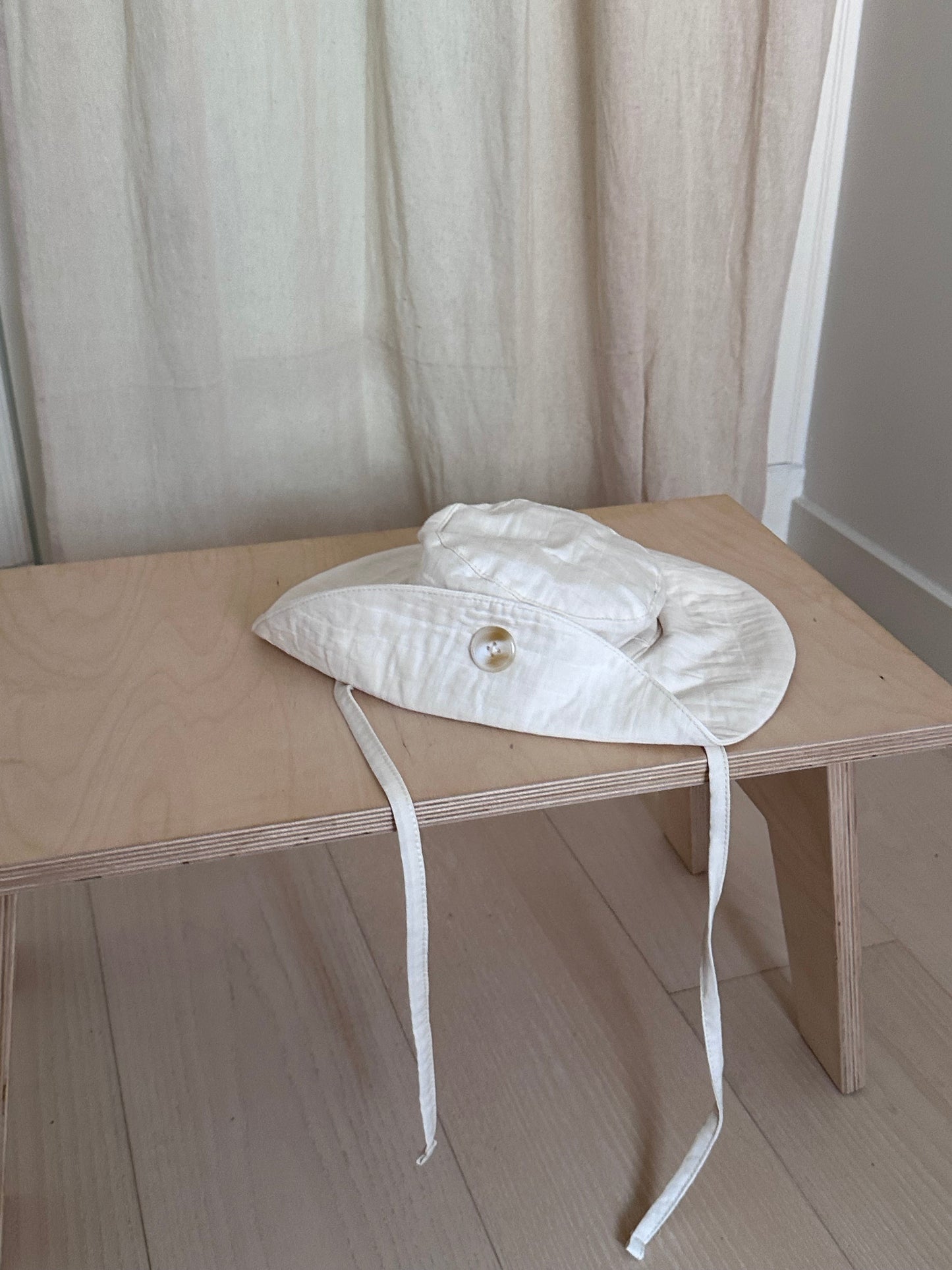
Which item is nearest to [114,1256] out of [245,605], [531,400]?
[245,605]

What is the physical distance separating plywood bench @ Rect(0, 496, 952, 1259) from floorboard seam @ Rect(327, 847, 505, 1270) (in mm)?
311

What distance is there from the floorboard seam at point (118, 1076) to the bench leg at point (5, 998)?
0.31 ft

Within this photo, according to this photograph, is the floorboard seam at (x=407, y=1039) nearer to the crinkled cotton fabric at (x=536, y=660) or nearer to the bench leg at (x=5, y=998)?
the crinkled cotton fabric at (x=536, y=660)

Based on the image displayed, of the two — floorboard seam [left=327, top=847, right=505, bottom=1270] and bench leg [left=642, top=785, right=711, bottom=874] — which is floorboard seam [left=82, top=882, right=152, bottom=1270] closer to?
floorboard seam [left=327, top=847, right=505, bottom=1270]

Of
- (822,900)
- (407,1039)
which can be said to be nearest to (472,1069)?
(407,1039)

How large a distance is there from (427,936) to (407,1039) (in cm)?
29

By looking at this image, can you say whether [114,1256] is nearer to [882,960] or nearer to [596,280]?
[882,960]

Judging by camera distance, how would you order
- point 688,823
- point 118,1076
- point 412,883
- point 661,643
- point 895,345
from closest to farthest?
point 412,883
point 661,643
point 118,1076
point 688,823
point 895,345

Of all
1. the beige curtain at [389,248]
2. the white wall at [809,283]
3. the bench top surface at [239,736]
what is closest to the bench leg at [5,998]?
the bench top surface at [239,736]

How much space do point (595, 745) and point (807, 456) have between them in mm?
1045

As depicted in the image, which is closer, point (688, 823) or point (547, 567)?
point (547, 567)

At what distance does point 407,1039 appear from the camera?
980 millimetres

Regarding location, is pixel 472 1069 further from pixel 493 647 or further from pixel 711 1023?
pixel 493 647

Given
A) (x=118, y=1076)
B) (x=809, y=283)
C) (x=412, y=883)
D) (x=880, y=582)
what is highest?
(x=809, y=283)
